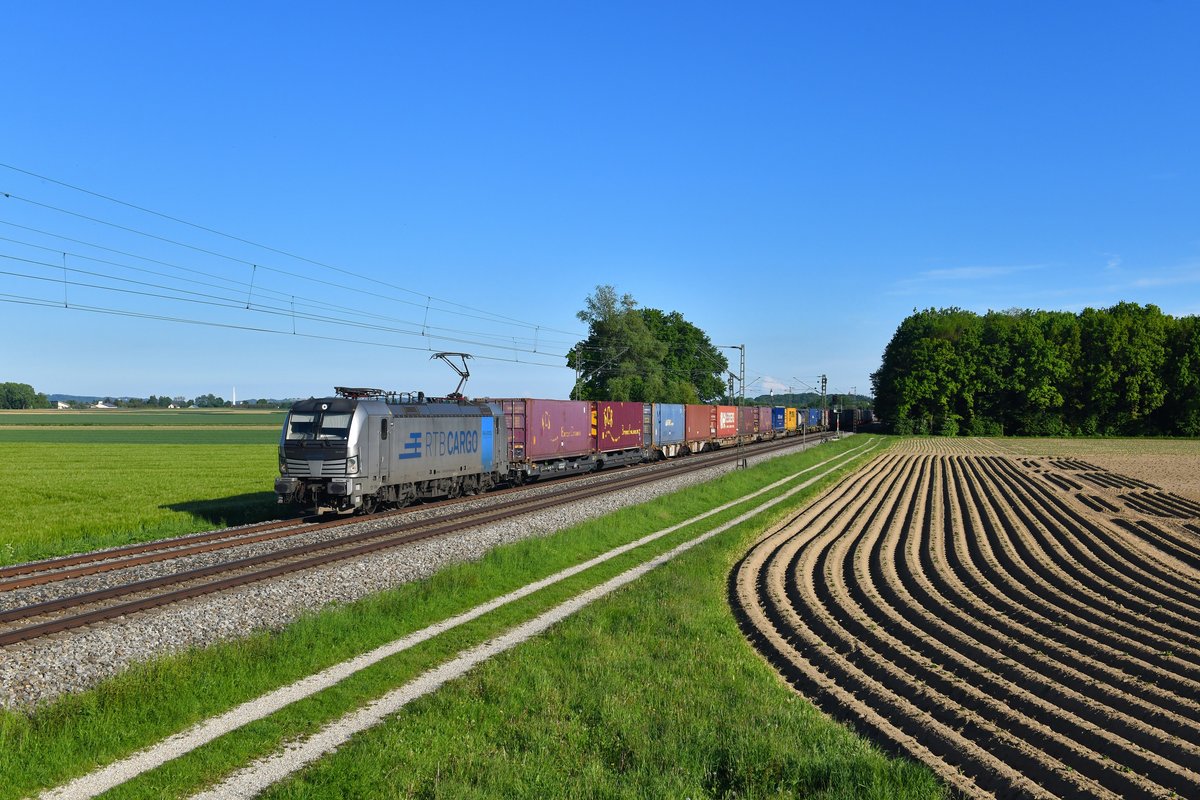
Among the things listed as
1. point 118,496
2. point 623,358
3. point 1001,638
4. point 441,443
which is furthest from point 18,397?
point 1001,638

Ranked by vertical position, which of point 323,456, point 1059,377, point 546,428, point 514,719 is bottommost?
point 514,719

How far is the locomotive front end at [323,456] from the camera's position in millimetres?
25438

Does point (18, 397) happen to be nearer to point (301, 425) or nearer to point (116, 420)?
point (116, 420)

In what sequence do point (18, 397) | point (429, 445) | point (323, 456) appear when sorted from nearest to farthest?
point (323, 456) → point (429, 445) → point (18, 397)

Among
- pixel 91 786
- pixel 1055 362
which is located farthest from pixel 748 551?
pixel 1055 362

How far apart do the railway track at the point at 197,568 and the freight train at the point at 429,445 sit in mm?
1067

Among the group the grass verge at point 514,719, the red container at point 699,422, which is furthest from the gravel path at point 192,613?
the red container at point 699,422

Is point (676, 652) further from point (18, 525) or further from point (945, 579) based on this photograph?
point (18, 525)

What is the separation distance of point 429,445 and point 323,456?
15.8 feet

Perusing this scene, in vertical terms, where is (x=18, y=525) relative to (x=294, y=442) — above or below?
below

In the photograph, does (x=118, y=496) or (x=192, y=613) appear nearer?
(x=192, y=613)

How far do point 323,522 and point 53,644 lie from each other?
12.9 meters

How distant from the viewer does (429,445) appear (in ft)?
97.7

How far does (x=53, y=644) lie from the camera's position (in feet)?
43.0
